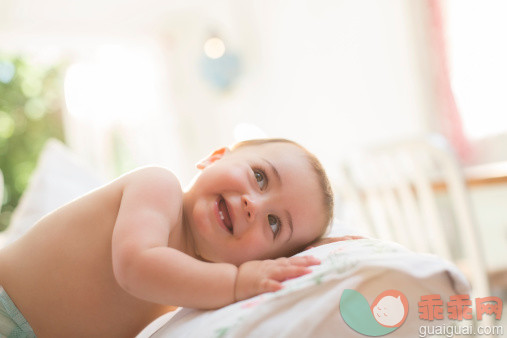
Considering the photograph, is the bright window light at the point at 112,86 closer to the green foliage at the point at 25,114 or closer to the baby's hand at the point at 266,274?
the green foliage at the point at 25,114

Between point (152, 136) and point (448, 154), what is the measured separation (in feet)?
13.0

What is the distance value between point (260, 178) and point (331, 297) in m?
0.36

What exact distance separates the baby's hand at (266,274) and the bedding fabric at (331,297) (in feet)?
0.11

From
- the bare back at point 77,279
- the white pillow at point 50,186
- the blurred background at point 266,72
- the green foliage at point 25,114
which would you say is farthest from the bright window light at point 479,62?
the green foliage at point 25,114

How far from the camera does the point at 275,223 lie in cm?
94

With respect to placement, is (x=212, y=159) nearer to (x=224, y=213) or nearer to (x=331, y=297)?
(x=224, y=213)

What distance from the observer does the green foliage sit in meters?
7.02

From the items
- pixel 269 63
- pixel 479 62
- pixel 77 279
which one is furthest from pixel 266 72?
pixel 77 279

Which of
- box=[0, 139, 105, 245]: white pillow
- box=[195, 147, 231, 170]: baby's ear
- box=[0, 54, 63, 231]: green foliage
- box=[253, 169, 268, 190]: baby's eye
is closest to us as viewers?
box=[253, 169, 268, 190]: baby's eye

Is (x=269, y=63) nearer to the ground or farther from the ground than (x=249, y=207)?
farther from the ground

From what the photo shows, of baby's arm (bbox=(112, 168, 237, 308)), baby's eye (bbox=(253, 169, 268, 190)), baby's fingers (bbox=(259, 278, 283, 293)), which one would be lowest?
baby's fingers (bbox=(259, 278, 283, 293))

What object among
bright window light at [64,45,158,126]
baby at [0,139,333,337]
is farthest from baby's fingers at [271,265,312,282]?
bright window light at [64,45,158,126]

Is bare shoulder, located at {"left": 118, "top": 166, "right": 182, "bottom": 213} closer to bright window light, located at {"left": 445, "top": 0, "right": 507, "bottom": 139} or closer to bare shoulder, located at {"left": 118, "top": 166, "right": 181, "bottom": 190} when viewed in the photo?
bare shoulder, located at {"left": 118, "top": 166, "right": 181, "bottom": 190}

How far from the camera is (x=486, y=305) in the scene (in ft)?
2.70
